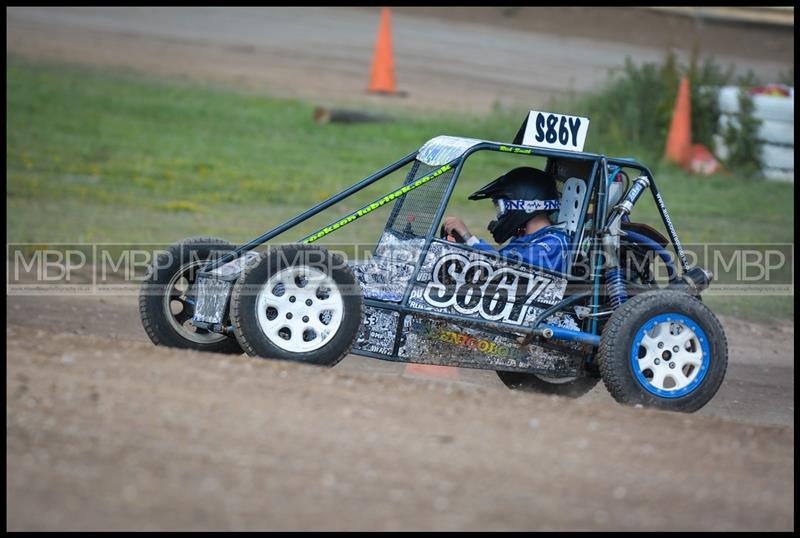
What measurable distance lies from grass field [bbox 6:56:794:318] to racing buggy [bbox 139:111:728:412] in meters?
3.92

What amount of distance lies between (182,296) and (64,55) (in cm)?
1484

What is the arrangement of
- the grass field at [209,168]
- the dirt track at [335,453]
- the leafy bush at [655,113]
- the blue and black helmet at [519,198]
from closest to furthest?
A: the dirt track at [335,453] → the blue and black helmet at [519,198] → the grass field at [209,168] → the leafy bush at [655,113]

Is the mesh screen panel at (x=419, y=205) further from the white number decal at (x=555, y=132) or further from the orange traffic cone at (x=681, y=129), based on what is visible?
the orange traffic cone at (x=681, y=129)

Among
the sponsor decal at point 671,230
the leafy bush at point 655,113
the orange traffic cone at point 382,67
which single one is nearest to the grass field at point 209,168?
the leafy bush at point 655,113

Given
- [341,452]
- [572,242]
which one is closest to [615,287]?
[572,242]

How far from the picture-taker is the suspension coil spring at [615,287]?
6.78 meters

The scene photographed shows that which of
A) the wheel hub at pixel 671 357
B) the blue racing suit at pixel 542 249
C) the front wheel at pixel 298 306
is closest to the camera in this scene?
the front wheel at pixel 298 306

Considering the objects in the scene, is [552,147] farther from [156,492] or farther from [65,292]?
[65,292]

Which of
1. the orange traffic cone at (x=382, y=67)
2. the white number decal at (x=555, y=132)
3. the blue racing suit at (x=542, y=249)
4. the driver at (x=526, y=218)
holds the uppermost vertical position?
the orange traffic cone at (x=382, y=67)

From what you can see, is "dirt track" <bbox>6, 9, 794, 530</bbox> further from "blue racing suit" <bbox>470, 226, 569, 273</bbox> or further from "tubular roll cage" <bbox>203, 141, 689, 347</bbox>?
"blue racing suit" <bbox>470, 226, 569, 273</bbox>

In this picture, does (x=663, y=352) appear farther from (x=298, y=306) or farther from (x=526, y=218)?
(x=298, y=306)


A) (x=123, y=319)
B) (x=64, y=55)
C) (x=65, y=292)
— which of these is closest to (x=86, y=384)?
(x=123, y=319)

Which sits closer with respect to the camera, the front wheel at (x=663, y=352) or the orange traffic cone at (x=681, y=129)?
the front wheel at (x=663, y=352)

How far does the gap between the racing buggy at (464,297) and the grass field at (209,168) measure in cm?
392
